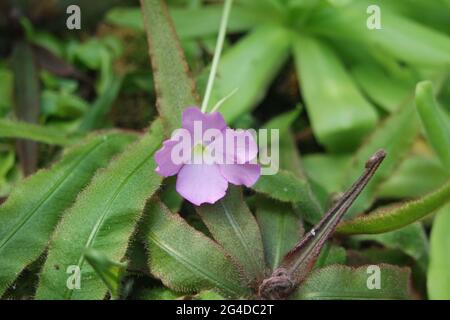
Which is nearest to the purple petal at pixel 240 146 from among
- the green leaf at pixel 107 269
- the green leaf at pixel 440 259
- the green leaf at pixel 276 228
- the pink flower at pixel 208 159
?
the pink flower at pixel 208 159

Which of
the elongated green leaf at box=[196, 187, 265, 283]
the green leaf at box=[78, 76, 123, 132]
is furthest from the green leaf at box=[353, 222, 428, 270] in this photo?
the green leaf at box=[78, 76, 123, 132]

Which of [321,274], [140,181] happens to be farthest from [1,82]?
[321,274]

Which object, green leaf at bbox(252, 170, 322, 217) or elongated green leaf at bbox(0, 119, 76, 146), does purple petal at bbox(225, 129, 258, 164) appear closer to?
green leaf at bbox(252, 170, 322, 217)

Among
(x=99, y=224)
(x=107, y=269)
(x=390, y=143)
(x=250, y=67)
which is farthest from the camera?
(x=250, y=67)

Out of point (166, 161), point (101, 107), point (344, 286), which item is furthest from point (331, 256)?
point (101, 107)

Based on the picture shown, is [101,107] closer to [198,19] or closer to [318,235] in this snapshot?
[198,19]

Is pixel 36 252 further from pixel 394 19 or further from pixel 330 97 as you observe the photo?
pixel 394 19
